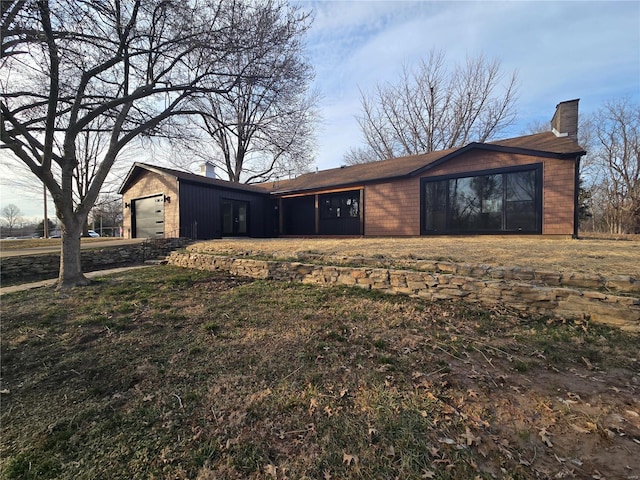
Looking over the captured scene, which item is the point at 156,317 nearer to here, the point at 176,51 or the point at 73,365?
the point at 73,365

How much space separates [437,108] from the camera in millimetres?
20750

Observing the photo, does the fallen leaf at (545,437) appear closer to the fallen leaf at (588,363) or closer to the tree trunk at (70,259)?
the fallen leaf at (588,363)

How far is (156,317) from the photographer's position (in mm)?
4273

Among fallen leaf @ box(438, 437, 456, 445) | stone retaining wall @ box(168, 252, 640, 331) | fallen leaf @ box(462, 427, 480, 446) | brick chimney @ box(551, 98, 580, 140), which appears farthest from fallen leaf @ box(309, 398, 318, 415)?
brick chimney @ box(551, 98, 580, 140)

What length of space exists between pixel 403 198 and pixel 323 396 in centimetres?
1013

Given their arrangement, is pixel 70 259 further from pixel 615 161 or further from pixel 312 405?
pixel 615 161

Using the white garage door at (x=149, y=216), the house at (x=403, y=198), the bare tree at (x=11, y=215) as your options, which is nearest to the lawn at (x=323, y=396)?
the house at (x=403, y=198)

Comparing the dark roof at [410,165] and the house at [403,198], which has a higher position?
the dark roof at [410,165]

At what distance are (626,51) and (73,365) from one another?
14319mm

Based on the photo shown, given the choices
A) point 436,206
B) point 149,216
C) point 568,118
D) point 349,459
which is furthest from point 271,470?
point 149,216

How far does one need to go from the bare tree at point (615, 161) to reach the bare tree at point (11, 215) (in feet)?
236

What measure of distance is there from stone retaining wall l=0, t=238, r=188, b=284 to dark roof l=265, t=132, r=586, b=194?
6.58 m

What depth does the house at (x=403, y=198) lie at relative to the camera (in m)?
8.93

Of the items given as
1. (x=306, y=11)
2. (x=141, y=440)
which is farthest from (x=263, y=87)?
(x=141, y=440)
